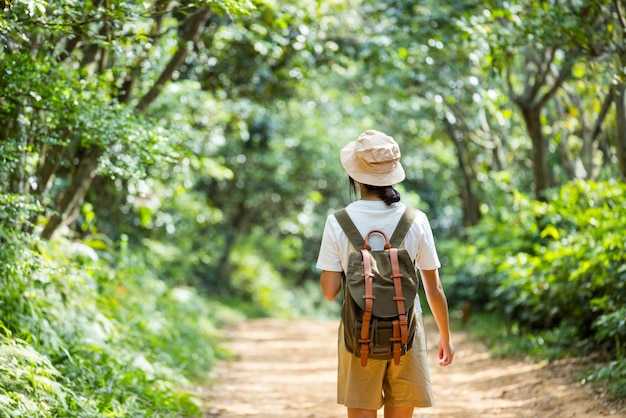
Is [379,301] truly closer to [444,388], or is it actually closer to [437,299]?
[437,299]

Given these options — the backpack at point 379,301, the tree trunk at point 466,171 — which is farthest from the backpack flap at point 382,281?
the tree trunk at point 466,171

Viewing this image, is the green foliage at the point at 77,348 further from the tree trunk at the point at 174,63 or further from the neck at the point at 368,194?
the neck at the point at 368,194

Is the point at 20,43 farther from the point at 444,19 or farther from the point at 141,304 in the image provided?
the point at 444,19

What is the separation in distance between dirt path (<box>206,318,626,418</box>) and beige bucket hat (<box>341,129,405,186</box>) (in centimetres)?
325

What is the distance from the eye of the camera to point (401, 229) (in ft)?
12.0

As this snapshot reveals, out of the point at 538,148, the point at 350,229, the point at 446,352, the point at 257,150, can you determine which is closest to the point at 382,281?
the point at 350,229

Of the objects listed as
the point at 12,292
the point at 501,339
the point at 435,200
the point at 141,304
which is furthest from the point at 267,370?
the point at 435,200

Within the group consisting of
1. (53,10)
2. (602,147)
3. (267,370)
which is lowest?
(267,370)

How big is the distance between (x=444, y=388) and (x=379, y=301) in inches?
197

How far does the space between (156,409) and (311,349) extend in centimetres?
647

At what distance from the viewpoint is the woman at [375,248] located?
12.1ft

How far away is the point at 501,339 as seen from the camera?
10742 millimetres

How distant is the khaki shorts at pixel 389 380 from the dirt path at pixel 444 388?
9.08 ft

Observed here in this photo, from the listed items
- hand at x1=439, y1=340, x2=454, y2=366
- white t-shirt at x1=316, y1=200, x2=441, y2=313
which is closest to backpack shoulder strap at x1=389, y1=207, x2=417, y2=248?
white t-shirt at x1=316, y1=200, x2=441, y2=313
